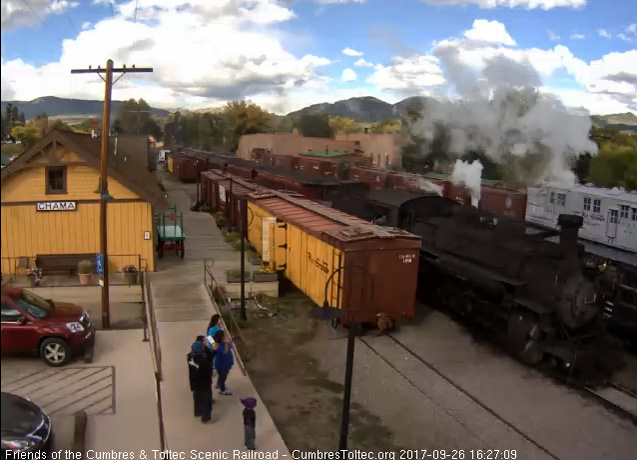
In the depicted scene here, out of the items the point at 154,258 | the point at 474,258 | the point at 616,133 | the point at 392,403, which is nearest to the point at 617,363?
the point at 474,258

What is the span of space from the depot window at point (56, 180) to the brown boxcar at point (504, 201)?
706 inches

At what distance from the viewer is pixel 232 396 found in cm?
949

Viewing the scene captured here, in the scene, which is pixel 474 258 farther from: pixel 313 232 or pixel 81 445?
pixel 81 445

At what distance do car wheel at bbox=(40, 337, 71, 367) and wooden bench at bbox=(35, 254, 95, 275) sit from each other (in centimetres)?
604

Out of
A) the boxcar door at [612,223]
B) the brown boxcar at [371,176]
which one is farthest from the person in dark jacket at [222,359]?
the brown boxcar at [371,176]

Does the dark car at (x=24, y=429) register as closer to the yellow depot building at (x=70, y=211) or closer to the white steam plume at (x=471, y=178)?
the yellow depot building at (x=70, y=211)

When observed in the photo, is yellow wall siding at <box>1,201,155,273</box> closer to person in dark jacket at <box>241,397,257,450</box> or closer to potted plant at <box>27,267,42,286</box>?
potted plant at <box>27,267,42,286</box>

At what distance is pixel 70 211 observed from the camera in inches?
624

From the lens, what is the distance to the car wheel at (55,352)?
390 inches

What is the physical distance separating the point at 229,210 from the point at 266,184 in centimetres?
435

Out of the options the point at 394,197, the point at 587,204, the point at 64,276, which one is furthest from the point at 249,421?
the point at 587,204

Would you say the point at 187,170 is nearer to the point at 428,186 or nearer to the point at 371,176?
the point at 371,176

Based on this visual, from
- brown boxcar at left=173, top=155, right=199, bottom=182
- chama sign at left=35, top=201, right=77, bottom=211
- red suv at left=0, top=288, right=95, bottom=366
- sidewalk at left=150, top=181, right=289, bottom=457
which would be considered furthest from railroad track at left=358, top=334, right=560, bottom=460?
brown boxcar at left=173, top=155, right=199, bottom=182

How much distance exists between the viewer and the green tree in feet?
349
